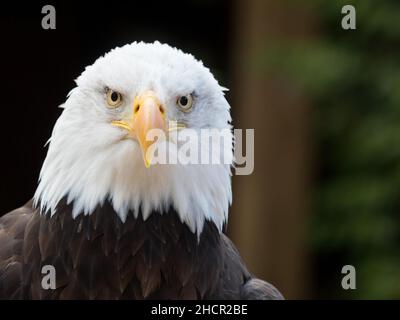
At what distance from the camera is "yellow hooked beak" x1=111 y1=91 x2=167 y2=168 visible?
199 centimetres

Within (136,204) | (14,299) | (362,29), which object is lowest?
(14,299)

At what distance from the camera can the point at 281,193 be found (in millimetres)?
4535

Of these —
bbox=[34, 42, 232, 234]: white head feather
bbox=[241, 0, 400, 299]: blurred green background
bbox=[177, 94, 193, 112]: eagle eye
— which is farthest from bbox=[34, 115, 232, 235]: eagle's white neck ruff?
bbox=[241, 0, 400, 299]: blurred green background

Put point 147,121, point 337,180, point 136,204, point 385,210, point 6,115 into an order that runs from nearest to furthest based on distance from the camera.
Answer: point 147,121
point 136,204
point 385,210
point 337,180
point 6,115

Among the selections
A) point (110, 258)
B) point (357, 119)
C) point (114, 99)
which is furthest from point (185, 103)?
point (357, 119)

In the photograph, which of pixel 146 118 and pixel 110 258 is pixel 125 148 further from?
pixel 110 258

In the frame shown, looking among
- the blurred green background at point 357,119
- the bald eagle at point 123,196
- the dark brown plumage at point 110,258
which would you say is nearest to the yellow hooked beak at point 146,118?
the bald eagle at point 123,196

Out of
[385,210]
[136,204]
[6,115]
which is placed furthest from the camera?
[6,115]

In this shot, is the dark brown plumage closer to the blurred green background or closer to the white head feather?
the white head feather

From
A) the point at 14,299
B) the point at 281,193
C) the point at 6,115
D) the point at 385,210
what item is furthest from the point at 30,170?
the point at 14,299

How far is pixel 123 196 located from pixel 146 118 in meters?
0.24

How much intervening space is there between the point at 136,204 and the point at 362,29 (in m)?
2.30

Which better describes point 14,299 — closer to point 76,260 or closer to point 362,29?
point 76,260

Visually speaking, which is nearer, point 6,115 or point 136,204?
point 136,204
